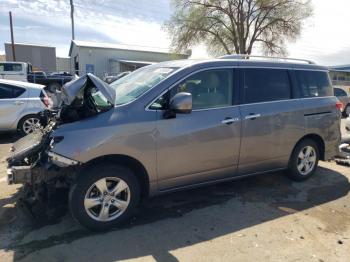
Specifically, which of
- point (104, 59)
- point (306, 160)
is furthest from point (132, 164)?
point (104, 59)

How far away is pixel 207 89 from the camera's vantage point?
4.47 metres

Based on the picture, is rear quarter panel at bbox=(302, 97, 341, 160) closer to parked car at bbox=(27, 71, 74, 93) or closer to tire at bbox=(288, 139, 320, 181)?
tire at bbox=(288, 139, 320, 181)

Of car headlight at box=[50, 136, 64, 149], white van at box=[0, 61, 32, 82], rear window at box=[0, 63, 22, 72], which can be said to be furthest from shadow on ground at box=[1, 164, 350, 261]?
rear window at box=[0, 63, 22, 72]

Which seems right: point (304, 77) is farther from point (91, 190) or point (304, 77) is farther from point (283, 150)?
point (91, 190)

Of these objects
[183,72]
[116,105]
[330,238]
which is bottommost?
[330,238]

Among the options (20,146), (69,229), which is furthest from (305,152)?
(20,146)

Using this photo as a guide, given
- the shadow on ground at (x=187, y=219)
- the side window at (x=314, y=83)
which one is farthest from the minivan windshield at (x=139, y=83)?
the side window at (x=314, y=83)

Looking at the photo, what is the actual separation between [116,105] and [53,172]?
1.00 m

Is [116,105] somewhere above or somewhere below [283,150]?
above

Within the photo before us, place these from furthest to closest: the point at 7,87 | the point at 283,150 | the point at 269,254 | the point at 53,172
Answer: the point at 7,87
the point at 283,150
the point at 53,172
the point at 269,254

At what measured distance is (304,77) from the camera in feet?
18.2

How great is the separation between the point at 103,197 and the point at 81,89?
3.98 ft

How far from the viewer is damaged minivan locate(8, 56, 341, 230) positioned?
147 inches

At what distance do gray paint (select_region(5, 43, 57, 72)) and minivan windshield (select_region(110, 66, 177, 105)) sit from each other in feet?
127
